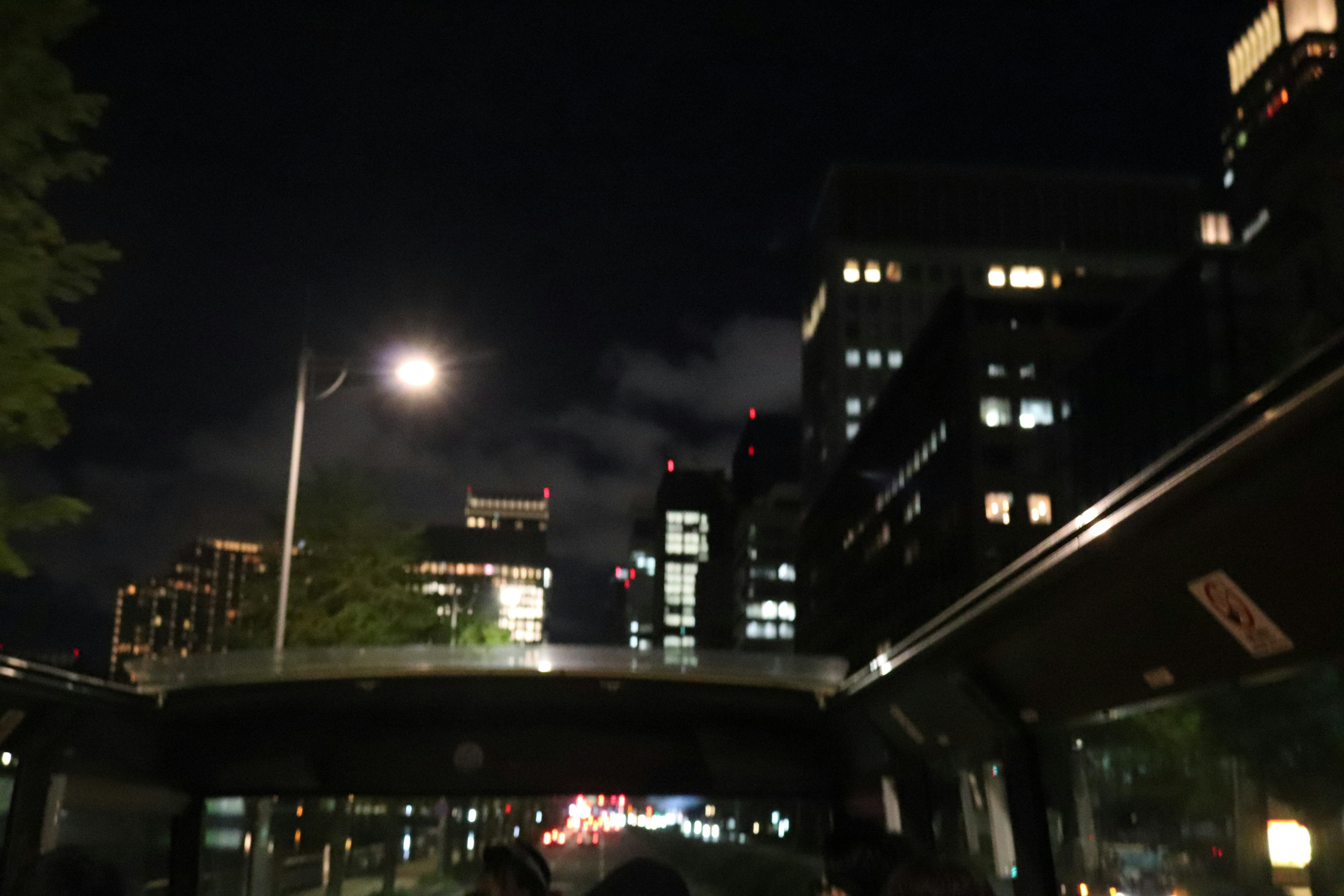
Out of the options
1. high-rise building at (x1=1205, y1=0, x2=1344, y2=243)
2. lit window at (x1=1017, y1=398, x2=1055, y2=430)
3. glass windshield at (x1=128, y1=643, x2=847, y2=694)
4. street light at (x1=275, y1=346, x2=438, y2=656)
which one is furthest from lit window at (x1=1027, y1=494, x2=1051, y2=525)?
glass windshield at (x1=128, y1=643, x2=847, y2=694)

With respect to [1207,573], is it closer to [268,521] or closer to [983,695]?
[983,695]

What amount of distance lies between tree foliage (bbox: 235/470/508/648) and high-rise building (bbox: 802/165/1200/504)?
98731mm

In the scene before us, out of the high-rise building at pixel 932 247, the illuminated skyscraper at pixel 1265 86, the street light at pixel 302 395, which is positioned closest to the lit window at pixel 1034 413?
the illuminated skyscraper at pixel 1265 86

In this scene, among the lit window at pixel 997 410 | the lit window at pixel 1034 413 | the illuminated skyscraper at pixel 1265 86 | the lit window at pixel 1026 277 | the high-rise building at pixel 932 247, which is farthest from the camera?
the lit window at pixel 1026 277

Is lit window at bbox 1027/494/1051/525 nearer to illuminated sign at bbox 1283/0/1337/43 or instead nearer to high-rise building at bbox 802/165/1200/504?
high-rise building at bbox 802/165/1200/504

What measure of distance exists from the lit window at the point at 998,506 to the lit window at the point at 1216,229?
4493 centimetres

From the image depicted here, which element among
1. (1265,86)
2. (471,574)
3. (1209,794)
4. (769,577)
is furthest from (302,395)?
(471,574)

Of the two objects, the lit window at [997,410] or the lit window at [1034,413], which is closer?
the lit window at [1034,413]

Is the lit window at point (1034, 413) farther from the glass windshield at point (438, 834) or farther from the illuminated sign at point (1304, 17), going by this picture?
the glass windshield at point (438, 834)

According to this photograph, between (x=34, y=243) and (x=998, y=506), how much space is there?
78685mm

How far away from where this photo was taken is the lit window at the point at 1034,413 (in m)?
86.1

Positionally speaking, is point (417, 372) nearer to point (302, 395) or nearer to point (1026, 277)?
point (302, 395)

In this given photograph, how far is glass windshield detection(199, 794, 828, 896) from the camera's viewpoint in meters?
8.91

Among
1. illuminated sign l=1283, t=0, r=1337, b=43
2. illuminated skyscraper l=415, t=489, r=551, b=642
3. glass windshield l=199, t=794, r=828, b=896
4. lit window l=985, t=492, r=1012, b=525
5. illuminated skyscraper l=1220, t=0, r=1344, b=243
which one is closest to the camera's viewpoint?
glass windshield l=199, t=794, r=828, b=896
